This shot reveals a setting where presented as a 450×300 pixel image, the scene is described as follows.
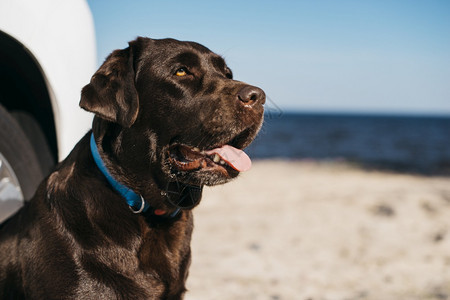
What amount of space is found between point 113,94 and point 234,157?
77cm

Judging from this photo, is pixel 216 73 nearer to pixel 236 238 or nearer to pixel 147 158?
pixel 147 158

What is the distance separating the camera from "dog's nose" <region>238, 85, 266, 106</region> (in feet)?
9.12

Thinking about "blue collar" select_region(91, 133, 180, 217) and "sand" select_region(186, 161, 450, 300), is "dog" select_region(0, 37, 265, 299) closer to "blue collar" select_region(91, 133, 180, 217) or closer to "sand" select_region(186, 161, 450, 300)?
"blue collar" select_region(91, 133, 180, 217)

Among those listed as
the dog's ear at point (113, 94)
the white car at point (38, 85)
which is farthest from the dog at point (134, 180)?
the white car at point (38, 85)

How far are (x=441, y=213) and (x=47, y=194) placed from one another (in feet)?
19.1

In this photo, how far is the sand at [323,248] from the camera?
450 cm

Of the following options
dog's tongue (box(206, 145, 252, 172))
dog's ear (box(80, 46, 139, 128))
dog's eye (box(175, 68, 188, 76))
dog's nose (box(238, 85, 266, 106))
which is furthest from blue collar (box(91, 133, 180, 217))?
dog's nose (box(238, 85, 266, 106))

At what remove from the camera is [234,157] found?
115 inches

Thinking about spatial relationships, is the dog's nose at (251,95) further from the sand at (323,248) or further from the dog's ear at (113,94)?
the sand at (323,248)

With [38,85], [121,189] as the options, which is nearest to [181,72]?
[121,189]

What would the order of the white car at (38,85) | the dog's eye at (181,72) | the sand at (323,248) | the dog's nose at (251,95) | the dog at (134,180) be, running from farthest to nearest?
the sand at (323,248), the white car at (38,85), the dog's eye at (181,72), the dog's nose at (251,95), the dog at (134,180)

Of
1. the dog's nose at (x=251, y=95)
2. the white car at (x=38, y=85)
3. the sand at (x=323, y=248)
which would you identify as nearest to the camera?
the dog's nose at (x=251, y=95)

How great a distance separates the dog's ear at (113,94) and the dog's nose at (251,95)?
1.94ft

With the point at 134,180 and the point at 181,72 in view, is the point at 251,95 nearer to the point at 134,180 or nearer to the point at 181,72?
the point at 181,72
